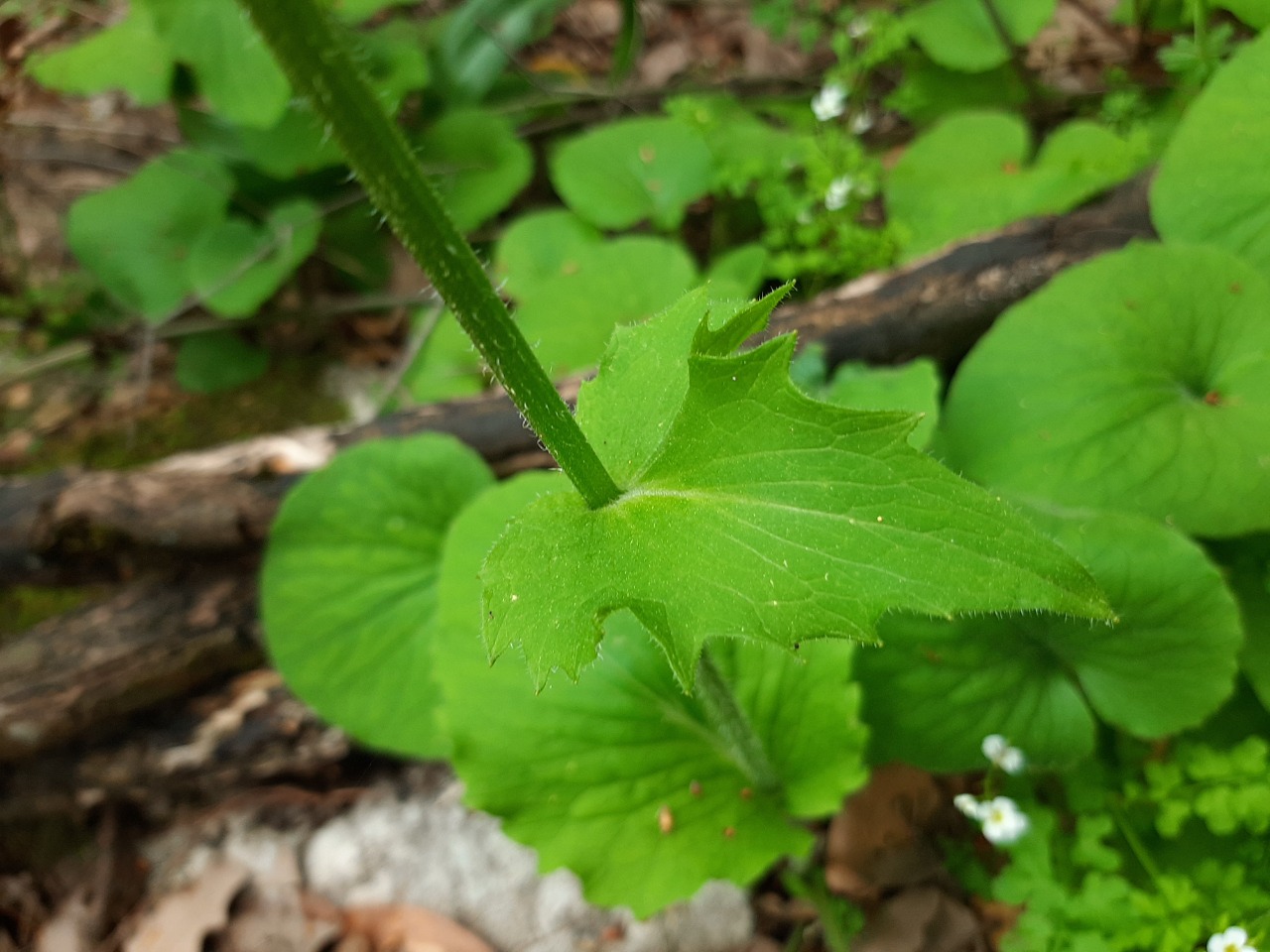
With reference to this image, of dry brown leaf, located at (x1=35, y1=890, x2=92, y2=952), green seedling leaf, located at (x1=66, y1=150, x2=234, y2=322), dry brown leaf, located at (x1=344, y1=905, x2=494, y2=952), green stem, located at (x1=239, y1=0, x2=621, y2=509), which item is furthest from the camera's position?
green seedling leaf, located at (x1=66, y1=150, x2=234, y2=322)

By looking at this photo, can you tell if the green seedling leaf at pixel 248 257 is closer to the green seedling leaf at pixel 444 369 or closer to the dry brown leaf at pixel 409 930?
the green seedling leaf at pixel 444 369

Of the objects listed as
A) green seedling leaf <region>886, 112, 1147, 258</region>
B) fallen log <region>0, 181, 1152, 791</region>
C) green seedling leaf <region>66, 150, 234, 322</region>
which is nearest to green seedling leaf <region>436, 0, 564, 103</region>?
green seedling leaf <region>66, 150, 234, 322</region>

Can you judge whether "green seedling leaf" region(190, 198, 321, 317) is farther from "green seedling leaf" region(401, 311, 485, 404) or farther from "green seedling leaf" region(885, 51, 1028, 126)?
"green seedling leaf" region(885, 51, 1028, 126)

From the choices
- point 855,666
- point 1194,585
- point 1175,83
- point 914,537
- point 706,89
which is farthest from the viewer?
point 706,89

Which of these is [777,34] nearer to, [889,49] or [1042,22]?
[889,49]

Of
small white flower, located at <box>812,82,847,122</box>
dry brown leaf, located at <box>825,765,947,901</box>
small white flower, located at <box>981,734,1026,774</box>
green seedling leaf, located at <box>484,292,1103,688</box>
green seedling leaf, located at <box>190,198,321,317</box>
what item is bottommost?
dry brown leaf, located at <box>825,765,947,901</box>

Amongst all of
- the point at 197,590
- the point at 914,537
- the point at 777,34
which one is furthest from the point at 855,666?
the point at 777,34

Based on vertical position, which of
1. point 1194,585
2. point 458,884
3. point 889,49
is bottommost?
point 458,884
